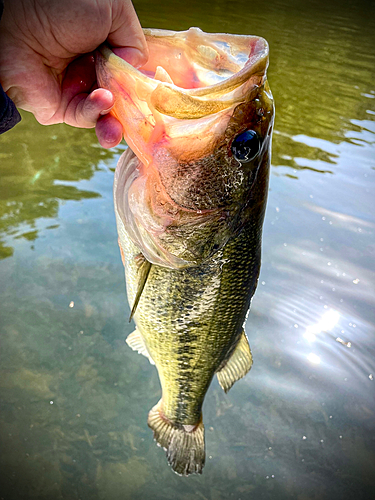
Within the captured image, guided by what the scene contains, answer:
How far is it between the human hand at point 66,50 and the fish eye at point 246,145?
0.48 m

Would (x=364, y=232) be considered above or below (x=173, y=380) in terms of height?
below

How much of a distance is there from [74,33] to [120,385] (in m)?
2.22

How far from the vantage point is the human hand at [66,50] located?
139 cm

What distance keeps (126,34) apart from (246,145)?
25.3 inches

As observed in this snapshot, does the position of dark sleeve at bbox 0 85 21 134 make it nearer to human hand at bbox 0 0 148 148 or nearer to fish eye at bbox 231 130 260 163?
human hand at bbox 0 0 148 148

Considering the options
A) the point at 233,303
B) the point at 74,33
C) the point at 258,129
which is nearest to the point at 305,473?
the point at 233,303

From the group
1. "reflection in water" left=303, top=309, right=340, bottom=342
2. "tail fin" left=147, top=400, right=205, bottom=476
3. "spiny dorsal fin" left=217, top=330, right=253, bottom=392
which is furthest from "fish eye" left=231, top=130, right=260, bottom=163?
"reflection in water" left=303, top=309, right=340, bottom=342

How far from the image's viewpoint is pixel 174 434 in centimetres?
227

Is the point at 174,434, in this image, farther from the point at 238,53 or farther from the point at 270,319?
the point at 238,53

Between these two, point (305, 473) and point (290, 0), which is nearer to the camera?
point (305, 473)

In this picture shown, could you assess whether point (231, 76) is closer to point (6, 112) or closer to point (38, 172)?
point (6, 112)

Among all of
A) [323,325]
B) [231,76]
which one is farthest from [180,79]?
[323,325]

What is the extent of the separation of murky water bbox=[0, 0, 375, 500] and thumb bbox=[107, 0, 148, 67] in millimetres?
2118

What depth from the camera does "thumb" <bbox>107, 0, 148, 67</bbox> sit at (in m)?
1.45
